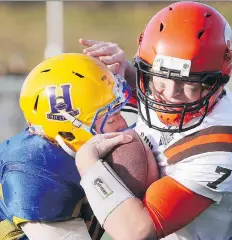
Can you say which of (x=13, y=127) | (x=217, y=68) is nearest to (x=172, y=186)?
(x=217, y=68)

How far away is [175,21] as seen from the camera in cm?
211

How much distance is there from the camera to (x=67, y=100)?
2.36 metres

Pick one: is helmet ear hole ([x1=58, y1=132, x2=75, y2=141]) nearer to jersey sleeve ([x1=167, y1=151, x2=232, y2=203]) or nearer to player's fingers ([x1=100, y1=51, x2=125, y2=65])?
player's fingers ([x1=100, y1=51, x2=125, y2=65])

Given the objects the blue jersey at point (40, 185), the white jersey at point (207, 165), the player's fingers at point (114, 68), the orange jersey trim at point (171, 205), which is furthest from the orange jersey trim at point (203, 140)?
the player's fingers at point (114, 68)

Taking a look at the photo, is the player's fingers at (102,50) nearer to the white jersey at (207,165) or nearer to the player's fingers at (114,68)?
the player's fingers at (114,68)

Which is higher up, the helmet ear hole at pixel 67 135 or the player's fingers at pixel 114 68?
the player's fingers at pixel 114 68

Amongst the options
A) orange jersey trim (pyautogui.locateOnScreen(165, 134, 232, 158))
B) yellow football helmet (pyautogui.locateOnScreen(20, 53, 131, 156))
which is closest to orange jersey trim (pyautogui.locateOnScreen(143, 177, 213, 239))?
orange jersey trim (pyautogui.locateOnScreen(165, 134, 232, 158))

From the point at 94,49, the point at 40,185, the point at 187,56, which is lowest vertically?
the point at 40,185

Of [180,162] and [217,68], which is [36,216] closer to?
[180,162]

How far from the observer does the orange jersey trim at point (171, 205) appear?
76.1 inches

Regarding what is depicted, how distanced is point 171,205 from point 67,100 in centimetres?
60

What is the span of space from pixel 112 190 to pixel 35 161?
0.40 meters

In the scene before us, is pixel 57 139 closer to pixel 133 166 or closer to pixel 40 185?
pixel 40 185

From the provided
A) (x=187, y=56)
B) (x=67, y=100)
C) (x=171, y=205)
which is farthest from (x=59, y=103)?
(x=171, y=205)
